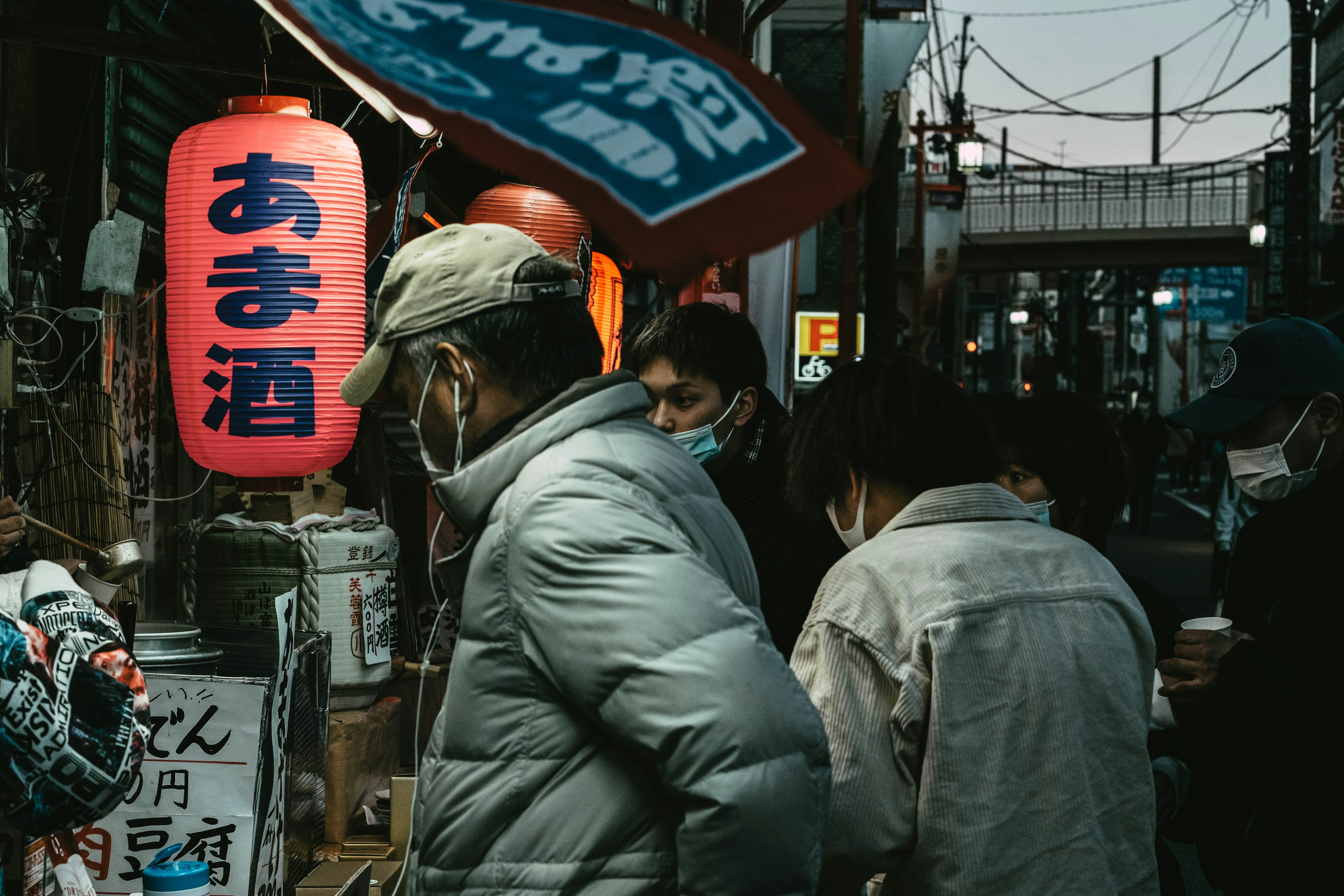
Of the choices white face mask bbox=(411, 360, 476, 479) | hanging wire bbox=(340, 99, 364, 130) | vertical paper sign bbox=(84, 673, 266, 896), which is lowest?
vertical paper sign bbox=(84, 673, 266, 896)

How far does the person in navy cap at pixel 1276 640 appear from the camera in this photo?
10.6 feet

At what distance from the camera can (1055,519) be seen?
13.6 ft

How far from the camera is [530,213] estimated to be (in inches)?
284

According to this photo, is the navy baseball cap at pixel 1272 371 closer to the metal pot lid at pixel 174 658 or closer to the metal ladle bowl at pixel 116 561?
the metal pot lid at pixel 174 658

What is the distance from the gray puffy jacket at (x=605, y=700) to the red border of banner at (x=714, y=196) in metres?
0.46

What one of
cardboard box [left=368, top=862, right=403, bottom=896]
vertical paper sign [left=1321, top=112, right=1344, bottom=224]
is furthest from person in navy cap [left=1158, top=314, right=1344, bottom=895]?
vertical paper sign [left=1321, top=112, right=1344, bottom=224]

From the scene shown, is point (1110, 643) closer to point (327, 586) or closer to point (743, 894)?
point (743, 894)

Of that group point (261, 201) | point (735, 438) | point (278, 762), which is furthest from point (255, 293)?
point (735, 438)

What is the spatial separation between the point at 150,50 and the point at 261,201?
712mm

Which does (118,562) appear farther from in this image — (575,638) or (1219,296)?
(1219,296)

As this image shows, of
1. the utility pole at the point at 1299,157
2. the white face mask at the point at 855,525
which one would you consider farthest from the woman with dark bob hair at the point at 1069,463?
the utility pole at the point at 1299,157

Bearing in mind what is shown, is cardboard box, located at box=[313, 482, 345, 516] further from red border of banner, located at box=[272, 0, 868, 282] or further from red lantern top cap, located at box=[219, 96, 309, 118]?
red border of banner, located at box=[272, 0, 868, 282]

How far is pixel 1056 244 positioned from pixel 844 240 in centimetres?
3196

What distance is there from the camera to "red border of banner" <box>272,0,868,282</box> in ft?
6.03
